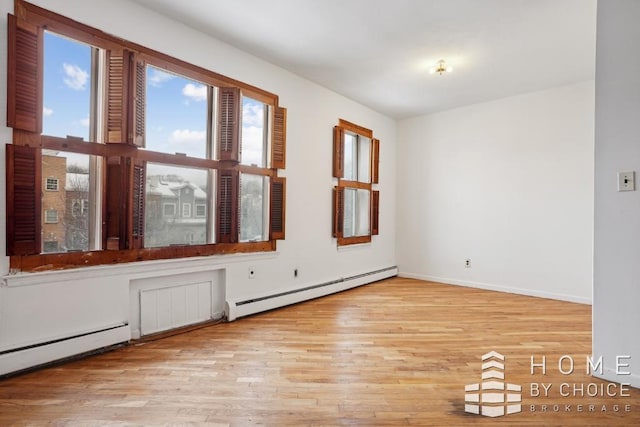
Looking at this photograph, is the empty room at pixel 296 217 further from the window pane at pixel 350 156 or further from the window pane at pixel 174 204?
the window pane at pixel 350 156

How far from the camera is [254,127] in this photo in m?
3.98

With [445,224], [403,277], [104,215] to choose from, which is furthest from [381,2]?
[403,277]

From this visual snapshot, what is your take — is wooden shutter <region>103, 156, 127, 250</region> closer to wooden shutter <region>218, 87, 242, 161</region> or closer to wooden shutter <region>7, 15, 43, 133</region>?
wooden shutter <region>7, 15, 43, 133</region>

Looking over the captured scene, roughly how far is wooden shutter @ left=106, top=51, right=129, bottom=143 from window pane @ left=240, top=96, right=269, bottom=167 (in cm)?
124

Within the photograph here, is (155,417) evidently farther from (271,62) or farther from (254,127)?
(271,62)

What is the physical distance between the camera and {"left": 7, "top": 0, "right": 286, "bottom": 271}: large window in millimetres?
2350

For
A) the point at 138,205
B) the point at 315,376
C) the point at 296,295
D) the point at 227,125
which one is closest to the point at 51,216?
the point at 138,205

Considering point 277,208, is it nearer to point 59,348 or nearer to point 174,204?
point 174,204

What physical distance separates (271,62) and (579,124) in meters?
4.12

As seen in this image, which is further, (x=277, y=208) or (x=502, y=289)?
(x=502, y=289)

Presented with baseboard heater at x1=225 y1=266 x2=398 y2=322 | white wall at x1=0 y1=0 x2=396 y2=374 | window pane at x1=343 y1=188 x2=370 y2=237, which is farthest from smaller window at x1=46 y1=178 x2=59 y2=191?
window pane at x1=343 y1=188 x2=370 y2=237

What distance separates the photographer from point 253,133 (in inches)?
156

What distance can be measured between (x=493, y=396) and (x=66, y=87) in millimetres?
3801

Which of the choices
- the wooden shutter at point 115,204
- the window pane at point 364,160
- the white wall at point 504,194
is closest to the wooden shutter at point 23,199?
the wooden shutter at point 115,204
